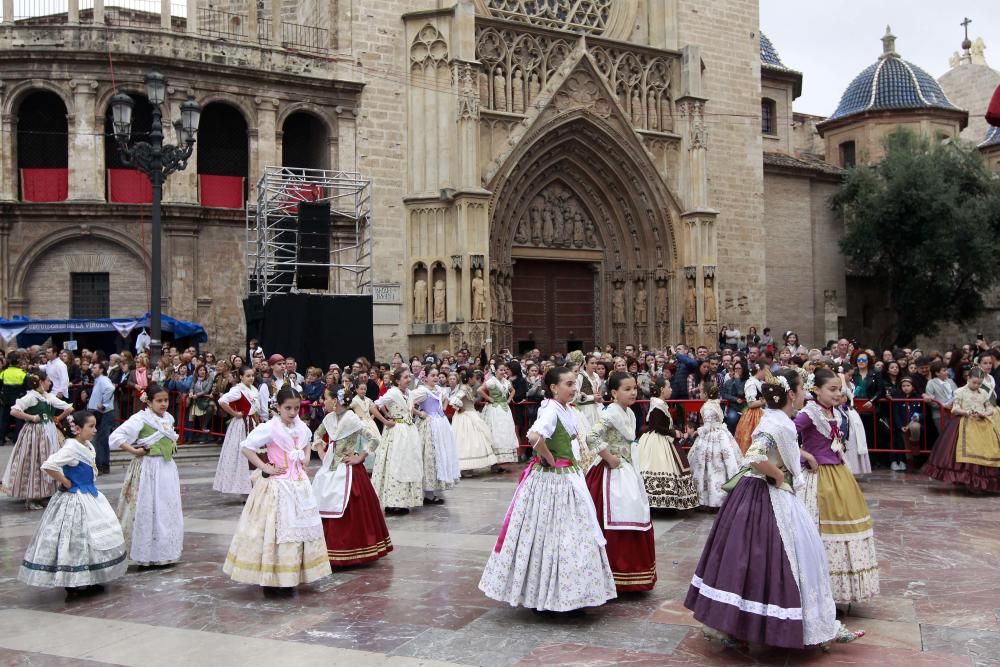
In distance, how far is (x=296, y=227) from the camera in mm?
20984

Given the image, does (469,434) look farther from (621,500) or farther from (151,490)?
(621,500)

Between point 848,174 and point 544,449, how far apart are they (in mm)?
26826

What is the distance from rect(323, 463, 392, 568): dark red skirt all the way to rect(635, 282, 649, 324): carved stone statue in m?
18.0

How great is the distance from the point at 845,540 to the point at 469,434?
8.33m

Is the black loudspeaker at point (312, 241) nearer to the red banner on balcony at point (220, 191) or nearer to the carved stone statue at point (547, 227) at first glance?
the red banner on balcony at point (220, 191)

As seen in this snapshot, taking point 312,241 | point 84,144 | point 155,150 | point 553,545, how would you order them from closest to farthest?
point 553,545 → point 155,150 → point 312,241 → point 84,144

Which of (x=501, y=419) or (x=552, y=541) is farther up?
(x=501, y=419)

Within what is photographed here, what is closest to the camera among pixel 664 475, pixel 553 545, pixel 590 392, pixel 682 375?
pixel 553 545

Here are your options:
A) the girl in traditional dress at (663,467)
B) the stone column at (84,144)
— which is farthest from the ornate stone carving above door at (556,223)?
the girl in traditional dress at (663,467)

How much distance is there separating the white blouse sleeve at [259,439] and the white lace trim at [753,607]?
3.71m

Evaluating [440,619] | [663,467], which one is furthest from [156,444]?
[663,467]

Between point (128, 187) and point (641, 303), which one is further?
point (641, 303)

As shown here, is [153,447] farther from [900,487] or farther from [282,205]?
[282,205]

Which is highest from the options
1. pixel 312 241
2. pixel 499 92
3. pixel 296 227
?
pixel 499 92
